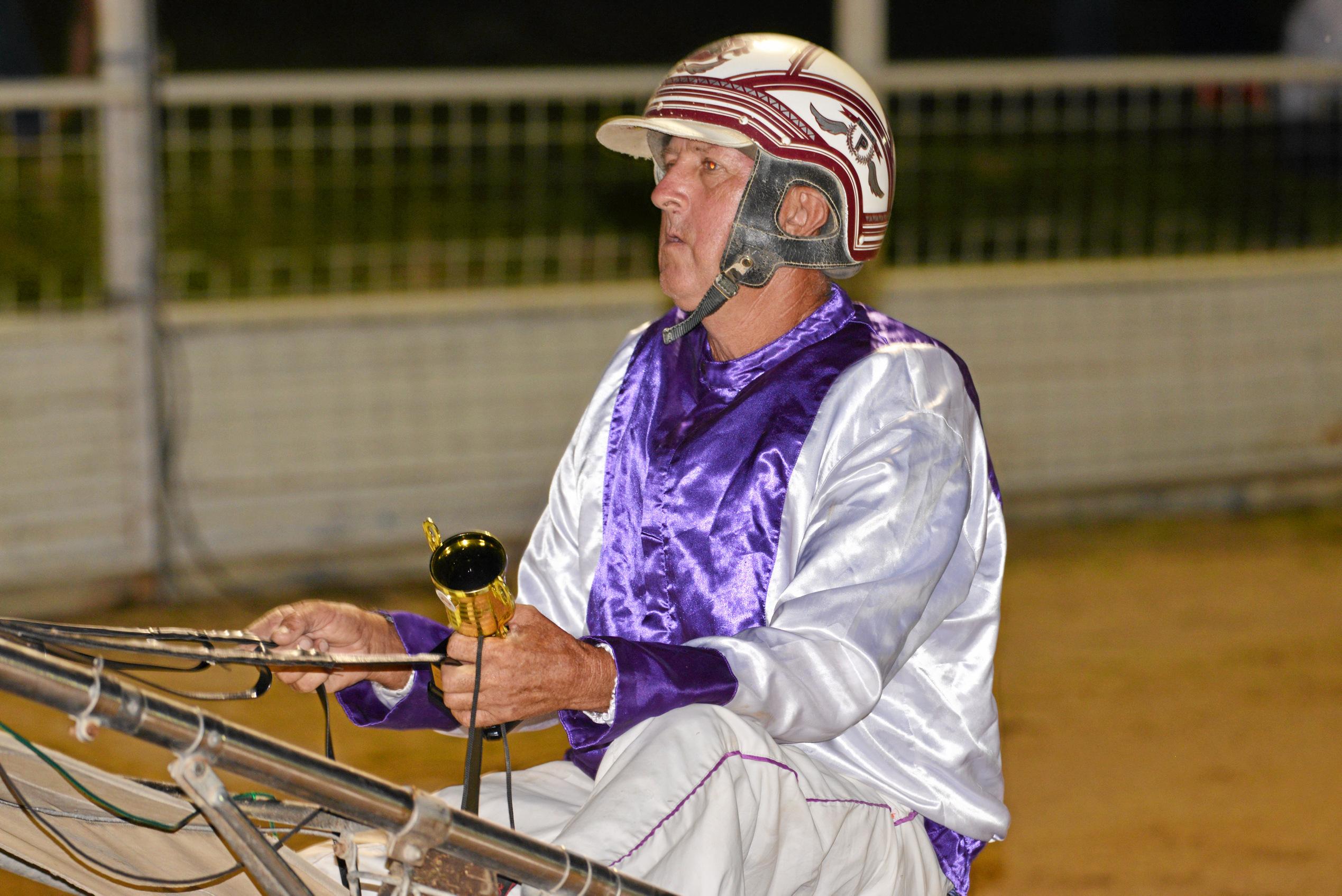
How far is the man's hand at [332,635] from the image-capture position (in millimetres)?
2314

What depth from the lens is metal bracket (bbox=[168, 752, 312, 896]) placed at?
182cm

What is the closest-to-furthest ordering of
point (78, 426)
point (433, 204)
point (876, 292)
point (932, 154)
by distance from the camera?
point (78, 426), point (876, 292), point (433, 204), point (932, 154)

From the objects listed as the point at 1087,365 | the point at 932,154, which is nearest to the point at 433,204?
the point at 932,154

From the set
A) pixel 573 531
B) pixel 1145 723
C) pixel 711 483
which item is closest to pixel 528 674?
pixel 711 483

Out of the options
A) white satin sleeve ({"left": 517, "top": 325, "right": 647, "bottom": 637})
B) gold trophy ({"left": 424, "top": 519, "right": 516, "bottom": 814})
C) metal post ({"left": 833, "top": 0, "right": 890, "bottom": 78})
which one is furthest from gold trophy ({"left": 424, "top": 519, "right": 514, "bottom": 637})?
metal post ({"left": 833, "top": 0, "right": 890, "bottom": 78})

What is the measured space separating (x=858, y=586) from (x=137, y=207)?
4.17 meters

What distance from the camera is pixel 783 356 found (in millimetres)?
2635

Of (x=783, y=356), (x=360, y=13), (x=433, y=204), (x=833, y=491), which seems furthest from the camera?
(x=360, y=13)

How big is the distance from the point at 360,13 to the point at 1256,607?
22278 millimetres

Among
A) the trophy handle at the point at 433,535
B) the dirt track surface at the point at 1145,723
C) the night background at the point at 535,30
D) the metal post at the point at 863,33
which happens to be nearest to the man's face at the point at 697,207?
the trophy handle at the point at 433,535

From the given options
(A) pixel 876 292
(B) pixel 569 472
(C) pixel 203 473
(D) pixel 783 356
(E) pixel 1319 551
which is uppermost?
(D) pixel 783 356

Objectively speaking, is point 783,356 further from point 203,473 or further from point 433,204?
point 433,204

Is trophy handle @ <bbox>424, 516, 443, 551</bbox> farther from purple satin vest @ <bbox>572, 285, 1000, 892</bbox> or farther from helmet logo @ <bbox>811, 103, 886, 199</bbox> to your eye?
helmet logo @ <bbox>811, 103, 886, 199</bbox>

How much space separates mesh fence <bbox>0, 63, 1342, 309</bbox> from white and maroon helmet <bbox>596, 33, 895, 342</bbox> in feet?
11.8
